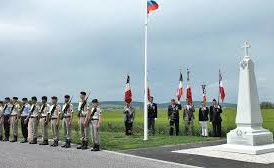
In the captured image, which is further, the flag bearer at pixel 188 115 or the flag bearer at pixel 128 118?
the flag bearer at pixel 128 118

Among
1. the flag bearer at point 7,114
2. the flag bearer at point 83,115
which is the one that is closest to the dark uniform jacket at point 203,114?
the flag bearer at point 83,115

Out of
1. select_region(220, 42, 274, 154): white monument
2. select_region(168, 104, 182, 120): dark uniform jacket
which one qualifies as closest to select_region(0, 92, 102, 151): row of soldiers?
select_region(220, 42, 274, 154): white monument

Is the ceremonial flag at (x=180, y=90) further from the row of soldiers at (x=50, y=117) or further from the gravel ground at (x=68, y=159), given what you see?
the gravel ground at (x=68, y=159)

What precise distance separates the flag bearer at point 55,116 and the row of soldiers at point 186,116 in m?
5.41

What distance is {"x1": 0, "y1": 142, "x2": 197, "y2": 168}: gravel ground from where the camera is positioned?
42.0 feet

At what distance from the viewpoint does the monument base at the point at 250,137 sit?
1565 centimetres

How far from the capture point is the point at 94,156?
14922 mm

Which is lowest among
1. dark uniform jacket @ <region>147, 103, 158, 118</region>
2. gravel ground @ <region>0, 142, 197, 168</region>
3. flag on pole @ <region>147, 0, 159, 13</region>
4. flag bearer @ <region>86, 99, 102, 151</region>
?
gravel ground @ <region>0, 142, 197, 168</region>

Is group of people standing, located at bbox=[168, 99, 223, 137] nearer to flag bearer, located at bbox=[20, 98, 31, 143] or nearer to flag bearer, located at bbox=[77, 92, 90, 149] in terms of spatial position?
flag bearer, located at bbox=[77, 92, 90, 149]

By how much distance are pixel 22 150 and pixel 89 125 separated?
255 cm

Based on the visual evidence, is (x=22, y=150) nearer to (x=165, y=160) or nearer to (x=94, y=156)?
(x=94, y=156)

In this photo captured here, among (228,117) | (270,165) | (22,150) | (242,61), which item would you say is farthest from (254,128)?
(228,117)

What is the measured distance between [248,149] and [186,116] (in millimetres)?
7999

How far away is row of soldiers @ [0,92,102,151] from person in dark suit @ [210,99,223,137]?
6818mm
